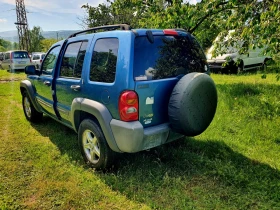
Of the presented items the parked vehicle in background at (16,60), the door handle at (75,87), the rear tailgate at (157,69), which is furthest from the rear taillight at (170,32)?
the parked vehicle in background at (16,60)

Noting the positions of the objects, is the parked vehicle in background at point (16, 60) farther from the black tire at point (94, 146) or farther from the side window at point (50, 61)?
the black tire at point (94, 146)

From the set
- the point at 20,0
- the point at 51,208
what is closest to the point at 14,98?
the point at 51,208

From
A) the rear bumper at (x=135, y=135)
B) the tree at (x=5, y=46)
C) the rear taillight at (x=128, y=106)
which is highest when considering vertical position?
the tree at (x=5, y=46)

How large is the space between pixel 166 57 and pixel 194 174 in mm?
1573

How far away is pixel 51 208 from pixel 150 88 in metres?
1.73

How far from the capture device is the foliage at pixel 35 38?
175ft

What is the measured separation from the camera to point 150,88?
2773mm

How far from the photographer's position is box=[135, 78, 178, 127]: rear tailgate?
2.72 metres

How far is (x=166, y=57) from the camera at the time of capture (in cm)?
298

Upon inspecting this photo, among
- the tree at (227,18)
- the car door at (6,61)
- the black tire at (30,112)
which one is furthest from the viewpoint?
the car door at (6,61)

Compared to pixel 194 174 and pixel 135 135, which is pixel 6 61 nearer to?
pixel 135 135

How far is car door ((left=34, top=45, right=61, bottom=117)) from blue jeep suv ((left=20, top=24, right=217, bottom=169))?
774 mm

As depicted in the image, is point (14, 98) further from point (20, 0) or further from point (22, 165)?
point (20, 0)

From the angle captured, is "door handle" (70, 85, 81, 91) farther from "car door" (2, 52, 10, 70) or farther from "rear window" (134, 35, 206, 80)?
"car door" (2, 52, 10, 70)
